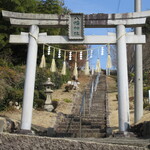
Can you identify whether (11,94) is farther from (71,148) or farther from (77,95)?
(71,148)

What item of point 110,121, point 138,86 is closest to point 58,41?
point 138,86

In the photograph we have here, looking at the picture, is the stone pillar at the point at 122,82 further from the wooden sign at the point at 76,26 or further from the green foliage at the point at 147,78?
the green foliage at the point at 147,78

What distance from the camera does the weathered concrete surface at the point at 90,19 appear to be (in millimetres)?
9188

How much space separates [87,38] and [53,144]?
19.8 ft

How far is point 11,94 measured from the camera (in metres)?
14.0

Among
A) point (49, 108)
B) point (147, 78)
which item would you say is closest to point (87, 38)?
point (49, 108)

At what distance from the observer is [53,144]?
3.85 m

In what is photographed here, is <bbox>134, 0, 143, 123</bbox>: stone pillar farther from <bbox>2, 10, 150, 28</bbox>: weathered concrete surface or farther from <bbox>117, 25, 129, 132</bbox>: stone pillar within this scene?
<bbox>117, 25, 129, 132</bbox>: stone pillar

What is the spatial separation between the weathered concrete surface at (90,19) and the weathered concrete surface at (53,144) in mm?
6106

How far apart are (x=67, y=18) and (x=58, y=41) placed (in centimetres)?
88

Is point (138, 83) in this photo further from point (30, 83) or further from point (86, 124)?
point (30, 83)

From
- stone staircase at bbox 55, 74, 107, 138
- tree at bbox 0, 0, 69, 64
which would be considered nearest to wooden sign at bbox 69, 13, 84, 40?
stone staircase at bbox 55, 74, 107, 138

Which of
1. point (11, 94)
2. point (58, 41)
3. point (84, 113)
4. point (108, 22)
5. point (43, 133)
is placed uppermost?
point (108, 22)

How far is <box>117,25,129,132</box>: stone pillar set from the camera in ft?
28.0
